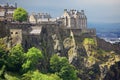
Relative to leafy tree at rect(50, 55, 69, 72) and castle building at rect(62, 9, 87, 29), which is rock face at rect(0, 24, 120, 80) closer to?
leafy tree at rect(50, 55, 69, 72)

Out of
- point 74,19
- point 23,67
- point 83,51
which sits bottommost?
point 83,51

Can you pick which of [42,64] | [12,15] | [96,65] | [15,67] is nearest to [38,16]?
[12,15]

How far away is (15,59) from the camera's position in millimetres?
113812

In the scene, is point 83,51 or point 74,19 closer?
point 83,51

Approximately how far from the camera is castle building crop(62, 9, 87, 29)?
171375 mm

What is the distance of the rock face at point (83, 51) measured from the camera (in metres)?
142

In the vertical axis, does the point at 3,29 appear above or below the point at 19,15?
below

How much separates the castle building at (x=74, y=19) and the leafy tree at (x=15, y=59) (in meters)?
56.6

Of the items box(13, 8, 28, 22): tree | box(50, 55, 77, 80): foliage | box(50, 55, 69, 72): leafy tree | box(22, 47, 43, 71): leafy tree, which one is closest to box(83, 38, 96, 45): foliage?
box(13, 8, 28, 22): tree

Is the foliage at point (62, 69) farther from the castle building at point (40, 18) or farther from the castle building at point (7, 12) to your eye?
the castle building at point (40, 18)

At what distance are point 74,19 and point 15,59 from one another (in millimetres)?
63703

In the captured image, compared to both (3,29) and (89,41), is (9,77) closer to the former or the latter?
(3,29)

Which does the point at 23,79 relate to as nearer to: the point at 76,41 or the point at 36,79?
the point at 36,79

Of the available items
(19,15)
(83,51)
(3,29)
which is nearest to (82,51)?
(83,51)
